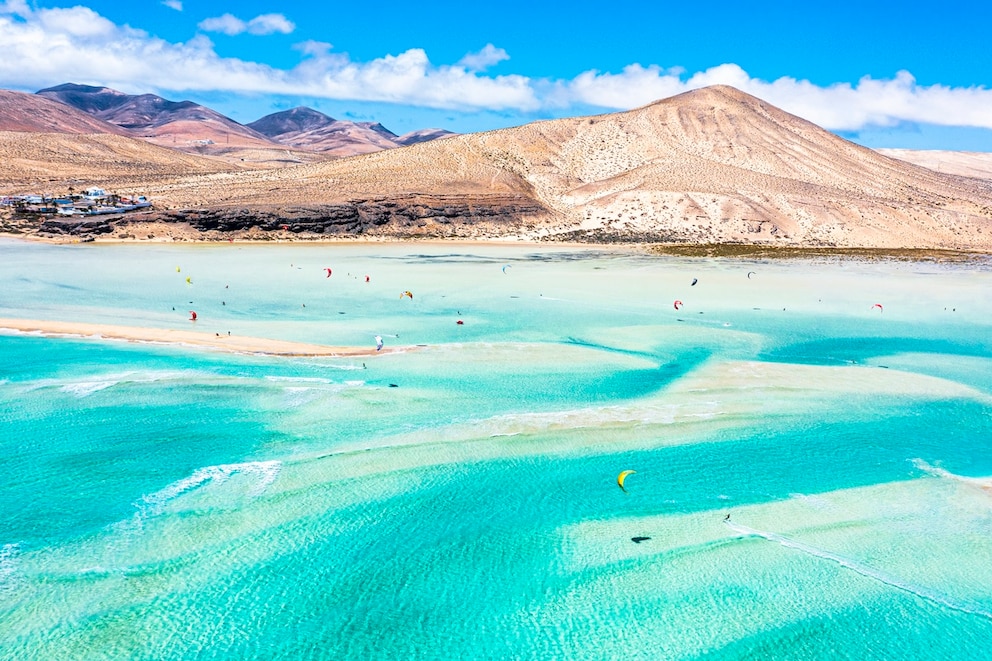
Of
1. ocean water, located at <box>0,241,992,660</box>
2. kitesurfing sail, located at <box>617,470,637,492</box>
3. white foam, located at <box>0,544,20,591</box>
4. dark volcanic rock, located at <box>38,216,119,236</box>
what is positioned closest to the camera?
ocean water, located at <box>0,241,992,660</box>

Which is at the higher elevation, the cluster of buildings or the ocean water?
the cluster of buildings

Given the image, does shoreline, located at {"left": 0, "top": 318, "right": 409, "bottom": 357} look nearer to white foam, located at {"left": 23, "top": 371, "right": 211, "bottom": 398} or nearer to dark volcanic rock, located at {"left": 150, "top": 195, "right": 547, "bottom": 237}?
white foam, located at {"left": 23, "top": 371, "right": 211, "bottom": 398}

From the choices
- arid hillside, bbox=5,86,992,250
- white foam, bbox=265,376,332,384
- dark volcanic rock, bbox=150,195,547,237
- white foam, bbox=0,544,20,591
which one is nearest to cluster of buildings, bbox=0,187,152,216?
arid hillside, bbox=5,86,992,250

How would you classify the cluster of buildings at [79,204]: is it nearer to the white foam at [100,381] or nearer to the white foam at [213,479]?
the white foam at [100,381]

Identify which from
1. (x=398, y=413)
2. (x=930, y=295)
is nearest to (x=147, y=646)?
(x=398, y=413)

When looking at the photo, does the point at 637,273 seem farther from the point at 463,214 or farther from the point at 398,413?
the point at 398,413

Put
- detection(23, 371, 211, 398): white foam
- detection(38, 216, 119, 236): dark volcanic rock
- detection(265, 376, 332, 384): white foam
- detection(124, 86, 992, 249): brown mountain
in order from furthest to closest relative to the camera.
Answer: detection(124, 86, 992, 249): brown mountain
detection(38, 216, 119, 236): dark volcanic rock
detection(265, 376, 332, 384): white foam
detection(23, 371, 211, 398): white foam
